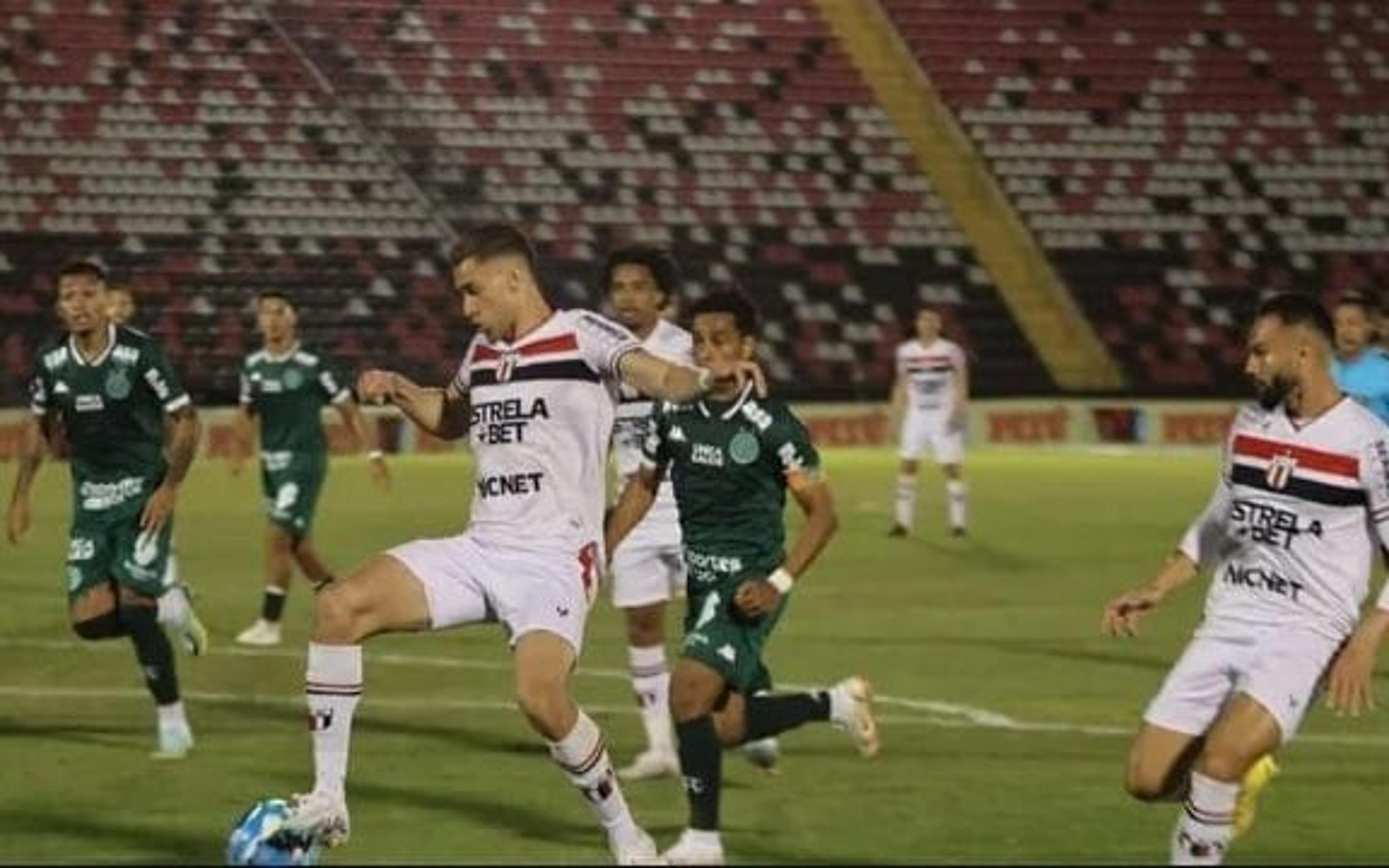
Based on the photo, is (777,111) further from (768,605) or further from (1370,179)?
(768,605)

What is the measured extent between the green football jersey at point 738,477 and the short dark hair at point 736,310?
0.29 metres

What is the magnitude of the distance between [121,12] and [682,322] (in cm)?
3047

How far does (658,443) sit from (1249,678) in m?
3.02

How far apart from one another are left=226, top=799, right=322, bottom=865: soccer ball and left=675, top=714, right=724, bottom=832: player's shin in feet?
5.33

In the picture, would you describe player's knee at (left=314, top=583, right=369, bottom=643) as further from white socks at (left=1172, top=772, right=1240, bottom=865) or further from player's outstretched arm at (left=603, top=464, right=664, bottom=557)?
white socks at (left=1172, top=772, right=1240, bottom=865)

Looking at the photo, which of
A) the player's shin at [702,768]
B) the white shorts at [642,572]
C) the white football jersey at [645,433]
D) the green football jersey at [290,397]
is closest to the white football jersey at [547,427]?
the player's shin at [702,768]

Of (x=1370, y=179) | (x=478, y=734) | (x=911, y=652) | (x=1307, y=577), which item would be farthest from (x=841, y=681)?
(x=1370, y=179)

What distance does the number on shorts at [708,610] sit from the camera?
11438 millimetres

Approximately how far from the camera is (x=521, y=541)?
34.0 feet

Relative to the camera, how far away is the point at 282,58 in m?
47.0

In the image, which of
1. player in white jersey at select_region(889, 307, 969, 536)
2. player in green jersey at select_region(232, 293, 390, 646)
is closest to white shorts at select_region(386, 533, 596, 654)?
player in green jersey at select_region(232, 293, 390, 646)

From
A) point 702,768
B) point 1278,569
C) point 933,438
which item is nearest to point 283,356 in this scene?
point 702,768

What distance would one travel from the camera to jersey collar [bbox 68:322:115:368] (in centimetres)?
1433

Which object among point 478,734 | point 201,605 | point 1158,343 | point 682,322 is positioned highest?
point 682,322
